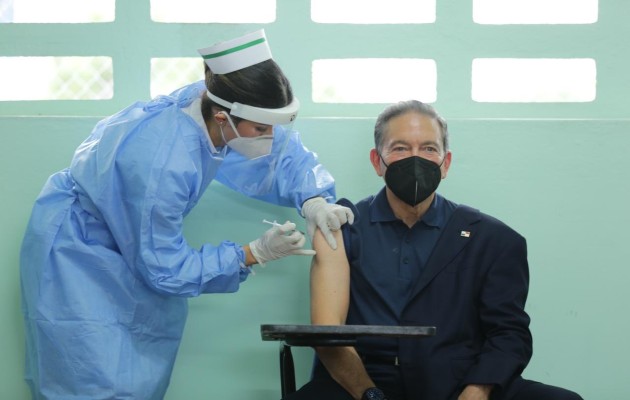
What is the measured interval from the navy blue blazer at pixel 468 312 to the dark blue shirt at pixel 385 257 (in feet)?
0.04

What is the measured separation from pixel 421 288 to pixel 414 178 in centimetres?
28

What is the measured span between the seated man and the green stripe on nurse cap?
0.39 m

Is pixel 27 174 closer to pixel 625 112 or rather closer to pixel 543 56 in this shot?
pixel 543 56

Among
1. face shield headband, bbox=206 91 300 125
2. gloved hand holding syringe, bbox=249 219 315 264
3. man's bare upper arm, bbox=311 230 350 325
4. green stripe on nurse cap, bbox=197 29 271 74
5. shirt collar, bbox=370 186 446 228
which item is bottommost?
man's bare upper arm, bbox=311 230 350 325

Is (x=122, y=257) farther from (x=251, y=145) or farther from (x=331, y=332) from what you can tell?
(x=331, y=332)

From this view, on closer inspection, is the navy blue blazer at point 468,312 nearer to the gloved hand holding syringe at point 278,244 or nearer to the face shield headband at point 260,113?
the gloved hand holding syringe at point 278,244

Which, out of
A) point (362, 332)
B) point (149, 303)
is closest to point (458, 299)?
point (362, 332)

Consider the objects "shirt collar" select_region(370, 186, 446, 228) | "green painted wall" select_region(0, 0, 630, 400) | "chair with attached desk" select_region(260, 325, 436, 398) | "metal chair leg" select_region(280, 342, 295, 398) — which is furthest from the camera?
"green painted wall" select_region(0, 0, 630, 400)

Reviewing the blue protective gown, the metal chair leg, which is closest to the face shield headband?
the blue protective gown

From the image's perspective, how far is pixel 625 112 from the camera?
9.43 ft

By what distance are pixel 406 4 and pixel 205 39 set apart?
2.04ft

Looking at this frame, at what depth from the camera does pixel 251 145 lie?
2.49 meters

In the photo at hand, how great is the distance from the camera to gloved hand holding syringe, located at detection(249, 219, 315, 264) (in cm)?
244

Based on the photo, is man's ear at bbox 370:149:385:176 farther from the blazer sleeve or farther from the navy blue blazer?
the blazer sleeve
